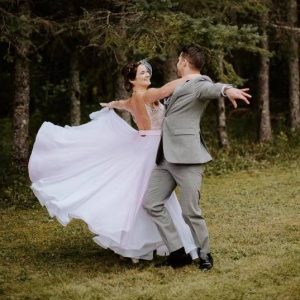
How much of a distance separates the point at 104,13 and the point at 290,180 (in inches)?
192

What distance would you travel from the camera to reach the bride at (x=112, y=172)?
6.79 meters

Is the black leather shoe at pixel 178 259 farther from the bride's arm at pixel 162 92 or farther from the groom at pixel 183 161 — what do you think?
the bride's arm at pixel 162 92

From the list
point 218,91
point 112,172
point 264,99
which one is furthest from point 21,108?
point 218,91

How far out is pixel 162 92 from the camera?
6645 millimetres

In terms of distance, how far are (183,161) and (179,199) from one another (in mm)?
438

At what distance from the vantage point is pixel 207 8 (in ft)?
46.5

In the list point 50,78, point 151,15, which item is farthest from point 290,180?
point 50,78

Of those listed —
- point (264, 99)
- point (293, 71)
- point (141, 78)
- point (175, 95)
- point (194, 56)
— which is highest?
point (194, 56)

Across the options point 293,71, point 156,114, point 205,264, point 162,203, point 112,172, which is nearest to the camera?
point 205,264

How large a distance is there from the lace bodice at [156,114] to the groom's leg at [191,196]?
0.62m

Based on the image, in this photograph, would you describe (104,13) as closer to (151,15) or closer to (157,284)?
(151,15)

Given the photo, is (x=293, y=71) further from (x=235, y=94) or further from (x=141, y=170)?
(x=235, y=94)

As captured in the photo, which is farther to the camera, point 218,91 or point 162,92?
point 162,92

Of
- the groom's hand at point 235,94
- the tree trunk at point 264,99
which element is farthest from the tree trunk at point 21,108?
the groom's hand at point 235,94
